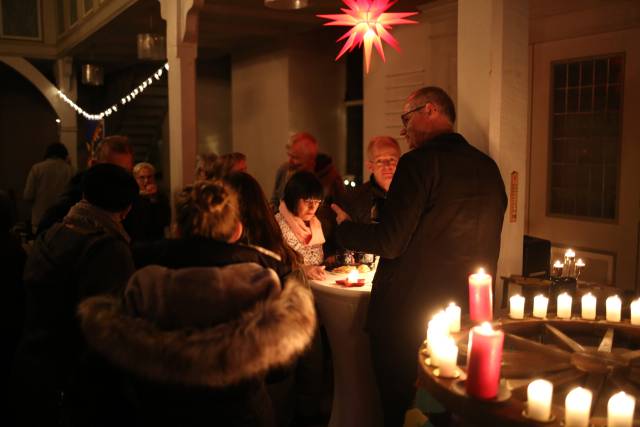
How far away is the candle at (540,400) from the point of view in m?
1.63

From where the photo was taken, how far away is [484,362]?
1.71 m

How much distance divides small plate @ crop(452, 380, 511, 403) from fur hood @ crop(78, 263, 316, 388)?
61 cm

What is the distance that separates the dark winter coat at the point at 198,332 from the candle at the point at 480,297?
59 cm

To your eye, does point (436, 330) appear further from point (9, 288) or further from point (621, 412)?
point (9, 288)

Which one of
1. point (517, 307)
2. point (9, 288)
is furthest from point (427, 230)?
point (9, 288)

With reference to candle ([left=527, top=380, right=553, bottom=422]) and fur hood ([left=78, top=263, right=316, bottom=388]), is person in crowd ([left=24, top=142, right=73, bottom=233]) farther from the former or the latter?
candle ([left=527, top=380, right=553, bottom=422])

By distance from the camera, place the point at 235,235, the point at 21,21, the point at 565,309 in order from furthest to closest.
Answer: the point at 21,21
the point at 565,309
the point at 235,235

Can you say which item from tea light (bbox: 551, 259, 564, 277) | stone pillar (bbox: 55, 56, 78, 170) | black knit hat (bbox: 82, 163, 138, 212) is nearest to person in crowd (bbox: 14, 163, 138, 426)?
black knit hat (bbox: 82, 163, 138, 212)

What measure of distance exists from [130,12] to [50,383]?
5955mm

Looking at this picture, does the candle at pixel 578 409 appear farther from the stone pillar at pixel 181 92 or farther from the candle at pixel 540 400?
the stone pillar at pixel 181 92

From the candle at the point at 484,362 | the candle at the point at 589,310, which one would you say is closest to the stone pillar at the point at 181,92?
the candle at the point at 589,310

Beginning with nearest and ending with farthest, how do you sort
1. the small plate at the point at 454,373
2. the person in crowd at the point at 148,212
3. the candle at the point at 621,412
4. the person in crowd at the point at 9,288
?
the candle at the point at 621,412 < the small plate at the point at 454,373 < the person in crowd at the point at 9,288 < the person in crowd at the point at 148,212

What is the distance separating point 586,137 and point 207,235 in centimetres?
417

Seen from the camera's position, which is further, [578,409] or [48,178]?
[48,178]
